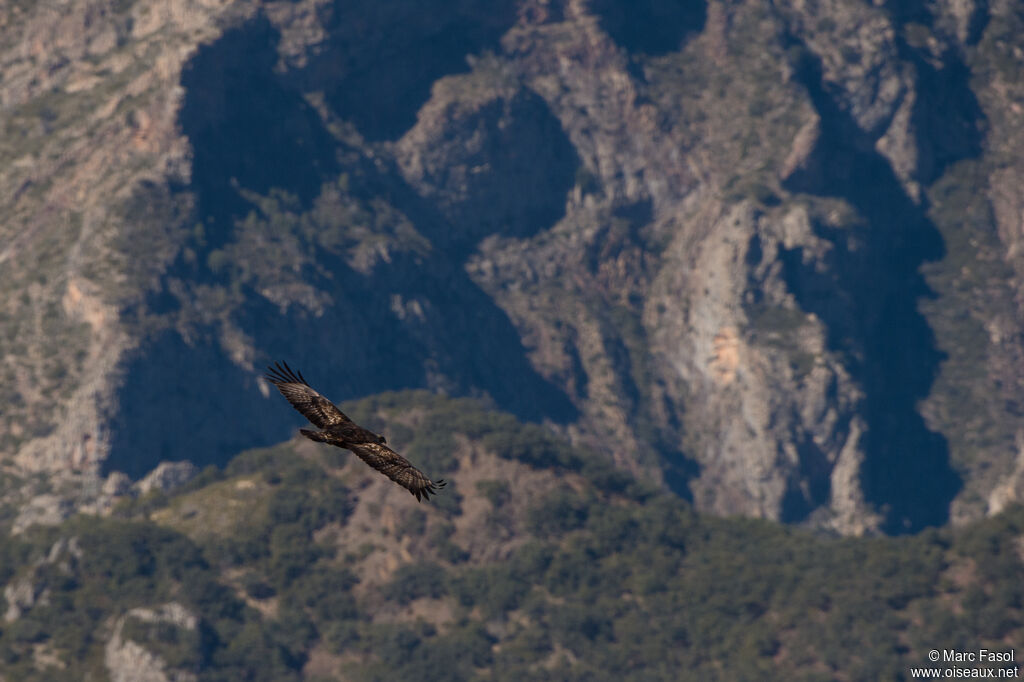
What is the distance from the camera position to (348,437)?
122 metres

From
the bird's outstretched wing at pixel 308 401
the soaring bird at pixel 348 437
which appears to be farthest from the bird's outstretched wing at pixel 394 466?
the bird's outstretched wing at pixel 308 401

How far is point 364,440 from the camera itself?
121125 millimetres

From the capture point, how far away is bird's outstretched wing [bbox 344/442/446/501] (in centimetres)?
12162

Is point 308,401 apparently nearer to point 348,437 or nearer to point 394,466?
point 348,437

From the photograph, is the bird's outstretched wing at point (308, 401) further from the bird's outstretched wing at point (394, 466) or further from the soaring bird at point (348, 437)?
the bird's outstretched wing at point (394, 466)

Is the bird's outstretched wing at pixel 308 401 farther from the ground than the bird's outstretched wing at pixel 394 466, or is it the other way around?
the bird's outstretched wing at pixel 308 401

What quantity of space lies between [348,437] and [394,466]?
276 cm

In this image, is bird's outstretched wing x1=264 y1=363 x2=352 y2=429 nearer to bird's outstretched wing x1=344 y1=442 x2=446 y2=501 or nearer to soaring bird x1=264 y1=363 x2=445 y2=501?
soaring bird x1=264 y1=363 x2=445 y2=501

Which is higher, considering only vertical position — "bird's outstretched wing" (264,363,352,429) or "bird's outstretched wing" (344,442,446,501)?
"bird's outstretched wing" (264,363,352,429)

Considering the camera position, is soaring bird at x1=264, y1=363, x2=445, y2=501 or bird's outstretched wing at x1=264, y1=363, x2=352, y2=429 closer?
soaring bird at x1=264, y1=363, x2=445, y2=501

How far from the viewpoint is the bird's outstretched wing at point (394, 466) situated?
122m

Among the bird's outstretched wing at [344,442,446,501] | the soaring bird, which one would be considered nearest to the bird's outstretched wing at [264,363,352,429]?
the soaring bird

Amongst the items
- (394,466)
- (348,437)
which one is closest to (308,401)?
(348,437)

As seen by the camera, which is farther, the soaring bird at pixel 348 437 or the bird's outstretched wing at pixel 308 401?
the bird's outstretched wing at pixel 308 401
